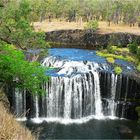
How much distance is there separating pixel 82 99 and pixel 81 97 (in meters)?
0.22

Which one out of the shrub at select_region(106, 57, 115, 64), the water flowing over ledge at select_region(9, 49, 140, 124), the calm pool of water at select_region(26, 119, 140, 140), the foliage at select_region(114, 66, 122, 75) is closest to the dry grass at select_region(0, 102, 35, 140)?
the calm pool of water at select_region(26, 119, 140, 140)

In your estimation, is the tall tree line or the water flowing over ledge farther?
the tall tree line

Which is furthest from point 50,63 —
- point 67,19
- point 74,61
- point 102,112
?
point 67,19

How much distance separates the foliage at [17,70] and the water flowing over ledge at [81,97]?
1603cm

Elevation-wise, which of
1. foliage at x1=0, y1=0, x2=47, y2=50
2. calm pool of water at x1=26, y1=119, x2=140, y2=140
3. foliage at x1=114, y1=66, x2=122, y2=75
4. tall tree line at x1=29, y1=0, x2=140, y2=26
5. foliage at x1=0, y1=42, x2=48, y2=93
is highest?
foliage at x1=0, y1=0, x2=47, y2=50

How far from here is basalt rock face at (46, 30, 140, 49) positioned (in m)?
64.2

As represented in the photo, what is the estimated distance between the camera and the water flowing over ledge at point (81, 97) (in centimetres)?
3397

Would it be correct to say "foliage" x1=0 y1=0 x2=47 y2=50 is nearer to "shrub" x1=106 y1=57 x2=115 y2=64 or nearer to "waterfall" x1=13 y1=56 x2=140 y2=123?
"waterfall" x1=13 y1=56 x2=140 y2=123

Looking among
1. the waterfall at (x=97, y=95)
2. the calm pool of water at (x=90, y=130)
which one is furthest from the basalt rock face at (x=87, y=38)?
the calm pool of water at (x=90, y=130)

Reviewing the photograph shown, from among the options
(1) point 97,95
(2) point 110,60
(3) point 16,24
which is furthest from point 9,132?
(2) point 110,60

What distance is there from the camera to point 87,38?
66.7 meters

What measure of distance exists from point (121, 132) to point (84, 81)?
299 inches

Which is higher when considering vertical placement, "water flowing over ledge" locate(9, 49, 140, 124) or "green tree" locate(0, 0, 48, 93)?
"green tree" locate(0, 0, 48, 93)

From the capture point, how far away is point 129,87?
36188 mm
